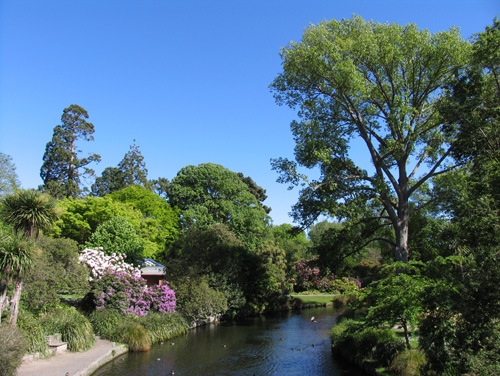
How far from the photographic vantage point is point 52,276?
599 inches

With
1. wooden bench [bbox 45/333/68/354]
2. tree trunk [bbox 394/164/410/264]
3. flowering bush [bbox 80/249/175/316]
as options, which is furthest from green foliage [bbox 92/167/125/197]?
tree trunk [bbox 394/164/410/264]

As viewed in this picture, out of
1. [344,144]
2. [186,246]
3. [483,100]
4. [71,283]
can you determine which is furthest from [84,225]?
[483,100]

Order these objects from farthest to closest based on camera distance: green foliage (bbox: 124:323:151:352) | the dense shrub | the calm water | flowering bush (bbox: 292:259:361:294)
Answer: flowering bush (bbox: 292:259:361:294) → green foliage (bbox: 124:323:151:352) → the calm water → the dense shrub

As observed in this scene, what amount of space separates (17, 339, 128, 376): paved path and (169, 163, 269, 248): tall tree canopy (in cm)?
1984

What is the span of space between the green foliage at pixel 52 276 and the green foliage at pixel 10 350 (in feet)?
12.7

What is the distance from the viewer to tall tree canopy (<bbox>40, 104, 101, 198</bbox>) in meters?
39.3

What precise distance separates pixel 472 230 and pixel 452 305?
2045 mm

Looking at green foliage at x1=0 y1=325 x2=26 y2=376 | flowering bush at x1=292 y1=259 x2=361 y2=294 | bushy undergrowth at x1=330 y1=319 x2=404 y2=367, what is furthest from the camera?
flowering bush at x1=292 y1=259 x2=361 y2=294

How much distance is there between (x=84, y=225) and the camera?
30.2m

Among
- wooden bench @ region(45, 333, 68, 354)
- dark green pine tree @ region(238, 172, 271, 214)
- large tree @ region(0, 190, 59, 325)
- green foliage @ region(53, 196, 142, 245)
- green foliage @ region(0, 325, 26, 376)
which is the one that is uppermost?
dark green pine tree @ region(238, 172, 271, 214)

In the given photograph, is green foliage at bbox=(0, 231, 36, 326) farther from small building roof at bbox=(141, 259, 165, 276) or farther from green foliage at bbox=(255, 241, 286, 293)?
green foliage at bbox=(255, 241, 286, 293)

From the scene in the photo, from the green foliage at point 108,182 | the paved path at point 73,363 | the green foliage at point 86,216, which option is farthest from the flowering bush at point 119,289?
the green foliage at point 108,182

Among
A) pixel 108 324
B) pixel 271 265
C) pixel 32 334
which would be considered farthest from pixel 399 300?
pixel 271 265

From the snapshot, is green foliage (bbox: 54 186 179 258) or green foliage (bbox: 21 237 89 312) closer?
green foliage (bbox: 21 237 89 312)
